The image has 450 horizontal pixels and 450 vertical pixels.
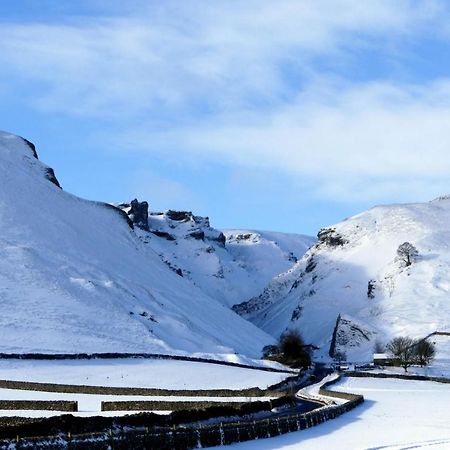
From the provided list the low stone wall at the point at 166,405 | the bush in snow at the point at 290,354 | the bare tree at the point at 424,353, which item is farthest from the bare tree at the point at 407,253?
the low stone wall at the point at 166,405

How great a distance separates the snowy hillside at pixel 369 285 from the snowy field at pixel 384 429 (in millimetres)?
70420

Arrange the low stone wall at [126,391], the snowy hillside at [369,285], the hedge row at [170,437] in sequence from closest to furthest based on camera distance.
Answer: the hedge row at [170,437], the low stone wall at [126,391], the snowy hillside at [369,285]

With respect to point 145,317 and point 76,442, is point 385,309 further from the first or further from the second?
point 76,442

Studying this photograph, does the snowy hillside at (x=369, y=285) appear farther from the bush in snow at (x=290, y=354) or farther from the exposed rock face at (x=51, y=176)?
the exposed rock face at (x=51, y=176)

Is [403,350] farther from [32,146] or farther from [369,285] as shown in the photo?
[32,146]

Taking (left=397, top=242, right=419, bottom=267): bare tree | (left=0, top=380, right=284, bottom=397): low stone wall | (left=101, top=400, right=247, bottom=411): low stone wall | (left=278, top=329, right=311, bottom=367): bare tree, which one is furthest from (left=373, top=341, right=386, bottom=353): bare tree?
(left=101, top=400, right=247, bottom=411): low stone wall

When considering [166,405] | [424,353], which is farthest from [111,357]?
[424,353]

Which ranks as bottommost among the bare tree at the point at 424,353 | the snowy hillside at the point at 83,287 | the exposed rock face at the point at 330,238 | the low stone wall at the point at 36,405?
the low stone wall at the point at 36,405

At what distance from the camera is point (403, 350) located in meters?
109

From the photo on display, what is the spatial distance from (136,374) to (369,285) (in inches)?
3532

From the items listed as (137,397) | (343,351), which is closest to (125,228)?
(343,351)

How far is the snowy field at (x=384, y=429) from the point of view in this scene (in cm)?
2772

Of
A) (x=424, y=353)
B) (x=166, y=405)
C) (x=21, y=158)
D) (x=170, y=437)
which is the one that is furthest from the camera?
(x=21, y=158)

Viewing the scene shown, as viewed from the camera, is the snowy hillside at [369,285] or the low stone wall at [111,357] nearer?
the low stone wall at [111,357]
